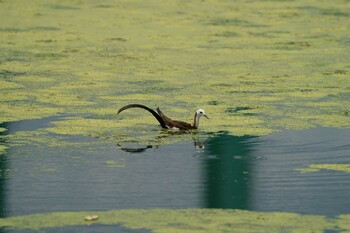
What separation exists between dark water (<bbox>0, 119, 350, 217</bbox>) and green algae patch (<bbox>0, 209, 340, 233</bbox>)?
121mm

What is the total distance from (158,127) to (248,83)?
78.2 inches

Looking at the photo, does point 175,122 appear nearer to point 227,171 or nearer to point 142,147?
point 142,147

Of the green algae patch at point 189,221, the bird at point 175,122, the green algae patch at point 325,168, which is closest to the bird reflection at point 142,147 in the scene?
the bird at point 175,122

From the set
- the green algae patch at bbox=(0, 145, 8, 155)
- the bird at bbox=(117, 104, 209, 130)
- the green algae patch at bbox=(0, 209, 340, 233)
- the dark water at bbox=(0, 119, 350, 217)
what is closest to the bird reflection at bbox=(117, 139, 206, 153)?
the dark water at bbox=(0, 119, 350, 217)

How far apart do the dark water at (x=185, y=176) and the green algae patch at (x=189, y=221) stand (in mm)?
121

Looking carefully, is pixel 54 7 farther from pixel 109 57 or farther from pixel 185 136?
pixel 185 136

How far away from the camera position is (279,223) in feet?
16.1

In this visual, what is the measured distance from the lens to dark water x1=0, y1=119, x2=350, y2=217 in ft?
17.4

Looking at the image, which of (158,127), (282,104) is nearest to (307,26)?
(282,104)

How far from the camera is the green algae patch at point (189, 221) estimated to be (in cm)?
481

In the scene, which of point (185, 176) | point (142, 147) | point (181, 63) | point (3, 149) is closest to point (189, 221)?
point (185, 176)

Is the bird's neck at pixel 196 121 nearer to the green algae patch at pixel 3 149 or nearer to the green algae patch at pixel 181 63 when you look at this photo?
the green algae patch at pixel 181 63

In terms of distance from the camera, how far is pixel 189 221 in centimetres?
494

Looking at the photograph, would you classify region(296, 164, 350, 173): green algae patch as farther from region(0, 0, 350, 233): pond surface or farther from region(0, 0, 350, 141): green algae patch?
region(0, 0, 350, 141): green algae patch
